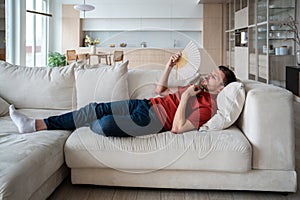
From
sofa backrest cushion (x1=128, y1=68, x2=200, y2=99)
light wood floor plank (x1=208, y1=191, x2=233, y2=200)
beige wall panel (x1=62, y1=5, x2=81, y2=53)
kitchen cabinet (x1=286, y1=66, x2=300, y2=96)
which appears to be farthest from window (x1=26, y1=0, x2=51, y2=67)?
light wood floor plank (x1=208, y1=191, x2=233, y2=200)

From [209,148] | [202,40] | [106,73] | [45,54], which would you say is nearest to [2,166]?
[209,148]

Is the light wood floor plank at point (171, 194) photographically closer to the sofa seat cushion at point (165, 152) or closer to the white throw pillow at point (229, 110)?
the sofa seat cushion at point (165, 152)

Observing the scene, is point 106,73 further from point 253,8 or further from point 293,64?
point 253,8

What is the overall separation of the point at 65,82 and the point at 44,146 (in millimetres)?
1109

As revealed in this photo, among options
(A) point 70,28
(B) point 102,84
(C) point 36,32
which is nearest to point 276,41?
(B) point 102,84

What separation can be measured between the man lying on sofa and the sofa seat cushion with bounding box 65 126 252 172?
82 millimetres

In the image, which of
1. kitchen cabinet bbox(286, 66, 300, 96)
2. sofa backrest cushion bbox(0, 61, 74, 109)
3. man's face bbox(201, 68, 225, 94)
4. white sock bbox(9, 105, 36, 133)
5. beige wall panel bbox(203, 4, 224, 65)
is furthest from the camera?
beige wall panel bbox(203, 4, 224, 65)

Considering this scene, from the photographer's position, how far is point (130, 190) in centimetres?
233

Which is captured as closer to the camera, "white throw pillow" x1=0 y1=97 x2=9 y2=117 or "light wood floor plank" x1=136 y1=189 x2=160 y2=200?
"light wood floor plank" x1=136 y1=189 x2=160 y2=200

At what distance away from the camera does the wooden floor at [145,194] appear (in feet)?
7.25

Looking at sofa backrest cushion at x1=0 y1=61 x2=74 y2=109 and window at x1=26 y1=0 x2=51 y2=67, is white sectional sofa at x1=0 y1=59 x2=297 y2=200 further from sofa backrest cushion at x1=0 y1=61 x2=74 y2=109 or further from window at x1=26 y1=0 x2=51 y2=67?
window at x1=26 y1=0 x2=51 y2=67

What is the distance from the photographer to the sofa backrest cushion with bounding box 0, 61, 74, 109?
308 centimetres

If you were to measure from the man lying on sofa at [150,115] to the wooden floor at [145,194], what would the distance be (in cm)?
39

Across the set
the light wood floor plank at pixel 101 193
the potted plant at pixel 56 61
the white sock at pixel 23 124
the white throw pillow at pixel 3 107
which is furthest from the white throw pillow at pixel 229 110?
the potted plant at pixel 56 61
